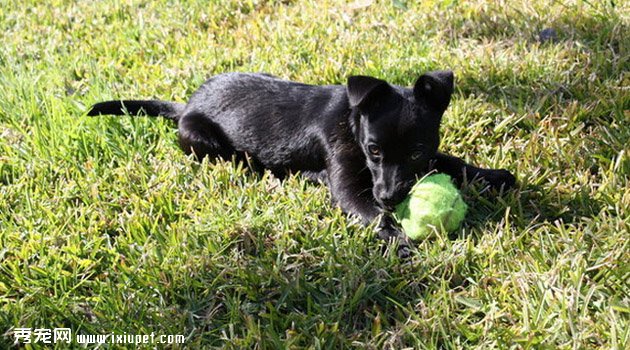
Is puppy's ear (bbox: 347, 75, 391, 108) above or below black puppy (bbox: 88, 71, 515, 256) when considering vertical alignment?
above

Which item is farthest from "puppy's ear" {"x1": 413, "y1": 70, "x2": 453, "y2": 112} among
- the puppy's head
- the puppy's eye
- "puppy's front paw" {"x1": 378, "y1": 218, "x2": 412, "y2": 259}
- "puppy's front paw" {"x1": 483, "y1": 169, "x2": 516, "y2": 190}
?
"puppy's front paw" {"x1": 378, "y1": 218, "x2": 412, "y2": 259}

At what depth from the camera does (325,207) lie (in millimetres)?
3553

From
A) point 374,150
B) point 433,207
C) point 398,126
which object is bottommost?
Answer: point 433,207

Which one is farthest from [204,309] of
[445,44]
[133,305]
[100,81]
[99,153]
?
[445,44]

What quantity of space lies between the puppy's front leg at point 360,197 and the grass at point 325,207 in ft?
0.29

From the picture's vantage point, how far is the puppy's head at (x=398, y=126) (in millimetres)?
3254

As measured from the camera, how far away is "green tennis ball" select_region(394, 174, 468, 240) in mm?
3152

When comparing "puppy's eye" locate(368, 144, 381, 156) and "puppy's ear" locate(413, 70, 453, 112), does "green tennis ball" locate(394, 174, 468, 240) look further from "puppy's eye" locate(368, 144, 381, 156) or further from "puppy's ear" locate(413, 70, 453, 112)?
"puppy's ear" locate(413, 70, 453, 112)

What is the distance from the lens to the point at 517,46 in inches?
186

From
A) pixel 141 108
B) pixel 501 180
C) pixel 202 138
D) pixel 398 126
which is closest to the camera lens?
pixel 398 126

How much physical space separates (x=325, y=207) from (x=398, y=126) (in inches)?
23.4

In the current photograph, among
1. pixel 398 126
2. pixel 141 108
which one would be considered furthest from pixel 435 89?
pixel 141 108

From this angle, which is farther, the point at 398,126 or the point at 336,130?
the point at 336,130

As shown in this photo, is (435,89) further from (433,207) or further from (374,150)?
(433,207)
